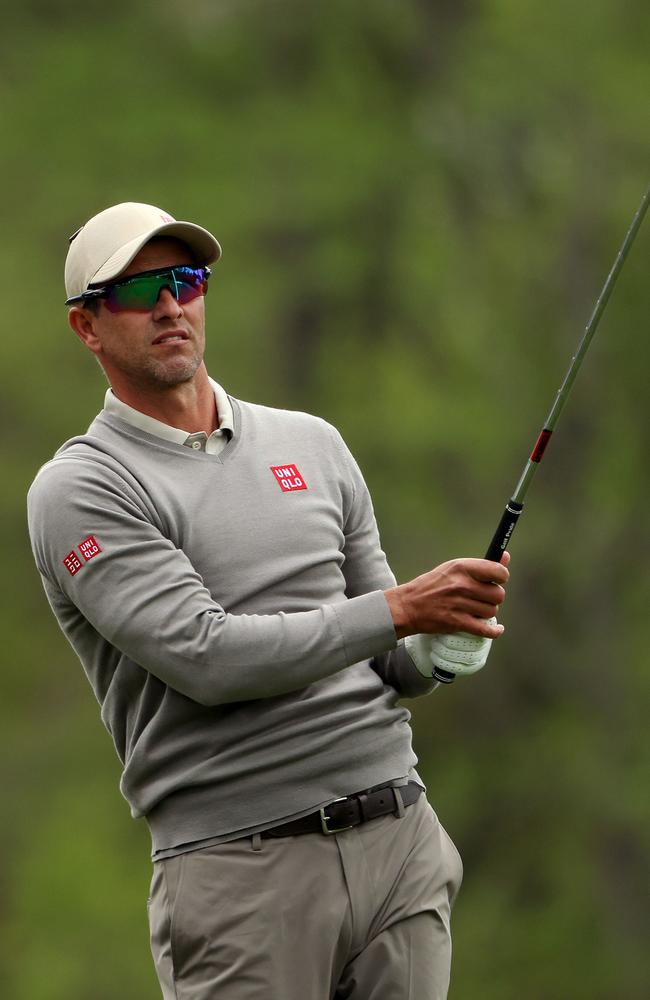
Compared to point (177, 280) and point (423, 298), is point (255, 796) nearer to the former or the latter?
point (177, 280)

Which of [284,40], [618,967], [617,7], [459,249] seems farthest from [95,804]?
[617,7]

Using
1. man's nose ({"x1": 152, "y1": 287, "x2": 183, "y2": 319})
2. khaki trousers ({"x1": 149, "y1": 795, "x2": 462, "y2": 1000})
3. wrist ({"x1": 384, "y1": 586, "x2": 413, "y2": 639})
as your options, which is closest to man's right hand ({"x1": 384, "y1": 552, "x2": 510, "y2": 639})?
wrist ({"x1": 384, "y1": 586, "x2": 413, "y2": 639})

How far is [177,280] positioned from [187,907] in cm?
97

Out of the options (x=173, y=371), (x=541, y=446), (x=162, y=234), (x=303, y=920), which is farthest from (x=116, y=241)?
(x=303, y=920)

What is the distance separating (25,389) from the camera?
10.2 metres

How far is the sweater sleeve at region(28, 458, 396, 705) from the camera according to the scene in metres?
2.52

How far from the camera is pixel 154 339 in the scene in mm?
2766

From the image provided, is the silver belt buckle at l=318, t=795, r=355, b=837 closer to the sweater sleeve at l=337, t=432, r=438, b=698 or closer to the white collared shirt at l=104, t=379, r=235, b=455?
the sweater sleeve at l=337, t=432, r=438, b=698

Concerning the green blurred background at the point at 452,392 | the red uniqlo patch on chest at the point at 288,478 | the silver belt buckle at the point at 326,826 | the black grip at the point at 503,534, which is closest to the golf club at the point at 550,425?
the black grip at the point at 503,534

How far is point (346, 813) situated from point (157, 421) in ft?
2.20

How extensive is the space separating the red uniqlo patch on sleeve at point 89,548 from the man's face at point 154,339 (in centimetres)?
32

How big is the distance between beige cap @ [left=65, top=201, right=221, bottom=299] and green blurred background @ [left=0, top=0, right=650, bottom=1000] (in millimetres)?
6943

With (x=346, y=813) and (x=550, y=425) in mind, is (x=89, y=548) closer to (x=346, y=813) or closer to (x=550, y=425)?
(x=346, y=813)

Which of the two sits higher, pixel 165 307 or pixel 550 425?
pixel 165 307
